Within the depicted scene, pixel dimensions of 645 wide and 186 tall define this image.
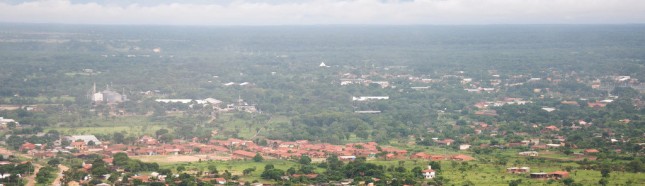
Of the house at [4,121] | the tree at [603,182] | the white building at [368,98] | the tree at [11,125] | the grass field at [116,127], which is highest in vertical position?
the tree at [603,182]

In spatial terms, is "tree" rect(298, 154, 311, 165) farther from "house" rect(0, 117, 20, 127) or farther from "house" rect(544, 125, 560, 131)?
"house" rect(0, 117, 20, 127)

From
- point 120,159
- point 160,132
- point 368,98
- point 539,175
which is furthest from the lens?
point 368,98

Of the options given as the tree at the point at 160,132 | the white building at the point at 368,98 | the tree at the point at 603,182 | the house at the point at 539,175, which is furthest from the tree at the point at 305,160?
the white building at the point at 368,98

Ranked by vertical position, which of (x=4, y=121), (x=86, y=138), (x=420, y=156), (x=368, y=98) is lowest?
(x=368, y=98)

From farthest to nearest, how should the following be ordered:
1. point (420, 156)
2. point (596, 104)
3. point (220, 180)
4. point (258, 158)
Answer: point (596, 104) → point (420, 156) → point (258, 158) → point (220, 180)

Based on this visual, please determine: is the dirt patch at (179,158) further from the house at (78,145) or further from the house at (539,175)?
the house at (539,175)

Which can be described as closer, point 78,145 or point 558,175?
point 558,175

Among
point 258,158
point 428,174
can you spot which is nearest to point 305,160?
point 258,158

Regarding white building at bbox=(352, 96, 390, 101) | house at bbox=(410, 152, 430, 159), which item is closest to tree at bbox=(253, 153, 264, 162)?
house at bbox=(410, 152, 430, 159)

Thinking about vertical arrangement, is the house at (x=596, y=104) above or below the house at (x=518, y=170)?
below

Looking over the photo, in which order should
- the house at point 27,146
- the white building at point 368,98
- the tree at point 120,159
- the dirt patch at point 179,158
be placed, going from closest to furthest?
the tree at point 120,159, the dirt patch at point 179,158, the house at point 27,146, the white building at point 368,98

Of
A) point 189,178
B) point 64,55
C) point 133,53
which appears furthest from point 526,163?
point 133,53

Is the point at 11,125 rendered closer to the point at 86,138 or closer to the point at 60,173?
the point at 86,138
